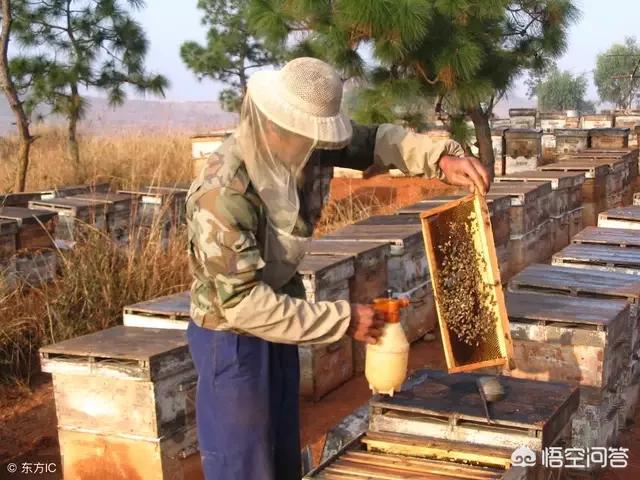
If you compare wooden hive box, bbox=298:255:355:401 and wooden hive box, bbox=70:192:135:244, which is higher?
wooden hive box, bbox=70:192:135:244

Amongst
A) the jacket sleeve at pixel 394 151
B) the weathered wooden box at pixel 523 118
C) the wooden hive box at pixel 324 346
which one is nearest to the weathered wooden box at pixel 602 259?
the wooden hive box at pixel 324 346

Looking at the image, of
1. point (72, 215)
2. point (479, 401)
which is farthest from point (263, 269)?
point (72, 215)

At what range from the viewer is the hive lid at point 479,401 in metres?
2.13

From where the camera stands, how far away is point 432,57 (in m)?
7.07

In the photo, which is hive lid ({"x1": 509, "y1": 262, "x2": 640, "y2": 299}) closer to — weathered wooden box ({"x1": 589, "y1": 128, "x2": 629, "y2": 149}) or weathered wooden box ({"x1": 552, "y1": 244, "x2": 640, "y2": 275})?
weathered wooden box ({"x1": 552, "y1": 244, "x2": 640, "y2": 275})

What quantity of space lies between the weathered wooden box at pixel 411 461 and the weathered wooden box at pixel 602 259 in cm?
206

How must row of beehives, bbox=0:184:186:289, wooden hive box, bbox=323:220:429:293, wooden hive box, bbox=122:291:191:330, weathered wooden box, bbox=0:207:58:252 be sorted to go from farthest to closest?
weathered wooden box, bbox=0:207:58:252, row of beehives, bbox=0:184:186:289, wooden hive box, bbox=323:220:429:293, wooden hive box, bbox=122:291:191:330

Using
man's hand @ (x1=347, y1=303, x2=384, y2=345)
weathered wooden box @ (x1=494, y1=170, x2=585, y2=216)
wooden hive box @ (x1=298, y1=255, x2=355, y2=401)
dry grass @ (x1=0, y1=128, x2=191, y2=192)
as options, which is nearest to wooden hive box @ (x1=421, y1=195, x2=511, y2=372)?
man's hand @ (x1=347, y1=303, x2=384, y2=345)

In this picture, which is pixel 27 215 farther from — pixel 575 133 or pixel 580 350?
pixel 575 133

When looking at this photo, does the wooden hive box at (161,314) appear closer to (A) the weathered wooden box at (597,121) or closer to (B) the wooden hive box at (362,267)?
(B) the wooden hive box at (362,267)

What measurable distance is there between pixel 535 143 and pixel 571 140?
790 millimetres

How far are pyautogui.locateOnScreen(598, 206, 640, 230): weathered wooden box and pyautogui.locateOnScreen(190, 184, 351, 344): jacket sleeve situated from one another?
361 cm

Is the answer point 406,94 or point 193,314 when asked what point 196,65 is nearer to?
point 406,94

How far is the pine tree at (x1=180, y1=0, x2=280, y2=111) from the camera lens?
19094mm
